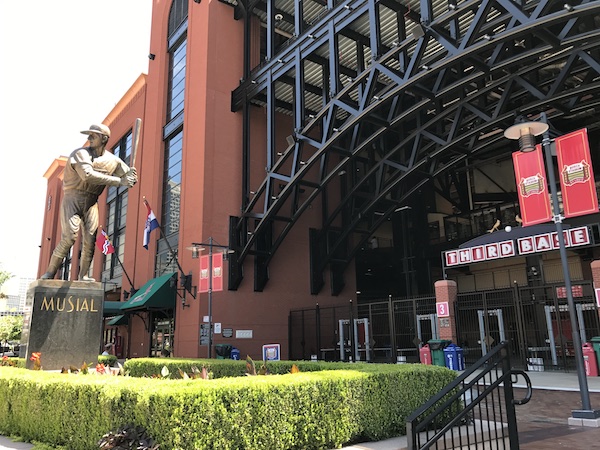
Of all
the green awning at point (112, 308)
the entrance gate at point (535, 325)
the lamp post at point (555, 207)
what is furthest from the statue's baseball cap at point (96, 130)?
the green awning at point (112, 308)

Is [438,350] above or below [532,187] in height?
below

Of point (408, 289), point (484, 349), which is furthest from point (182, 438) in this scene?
point (408, 289)

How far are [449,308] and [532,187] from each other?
24.6 ft

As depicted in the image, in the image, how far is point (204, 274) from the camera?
71.2 ft

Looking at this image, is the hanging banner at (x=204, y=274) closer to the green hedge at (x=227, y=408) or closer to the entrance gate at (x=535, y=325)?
the entrance gate at (x=535, y=325)

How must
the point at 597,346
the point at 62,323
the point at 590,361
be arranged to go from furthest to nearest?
1. the point at 590,361
2. the point at 597,346
3. the point at 62,323

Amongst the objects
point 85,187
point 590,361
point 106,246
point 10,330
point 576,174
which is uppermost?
point 106,246

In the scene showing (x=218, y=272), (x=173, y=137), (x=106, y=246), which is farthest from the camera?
(x=173, y=137)

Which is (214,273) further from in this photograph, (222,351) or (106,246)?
(106,246)

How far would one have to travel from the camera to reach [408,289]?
108 feet

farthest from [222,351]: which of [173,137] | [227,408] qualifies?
[227,408]

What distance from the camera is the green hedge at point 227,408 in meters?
5.45

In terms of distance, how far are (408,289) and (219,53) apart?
18.8m

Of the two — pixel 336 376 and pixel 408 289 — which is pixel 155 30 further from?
pixel 336 376
